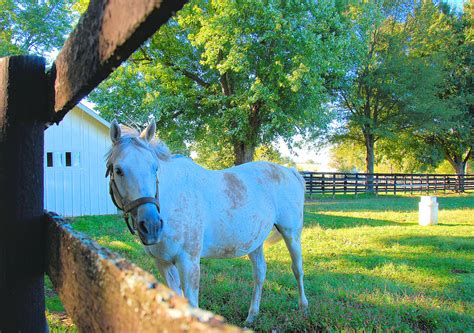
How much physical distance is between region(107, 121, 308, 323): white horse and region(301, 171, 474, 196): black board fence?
17332mm

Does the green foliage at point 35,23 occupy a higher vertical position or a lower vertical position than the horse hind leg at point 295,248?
higher

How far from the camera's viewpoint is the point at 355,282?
5305mm

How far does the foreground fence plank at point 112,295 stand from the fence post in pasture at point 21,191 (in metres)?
0.17

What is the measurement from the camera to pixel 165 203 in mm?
2916

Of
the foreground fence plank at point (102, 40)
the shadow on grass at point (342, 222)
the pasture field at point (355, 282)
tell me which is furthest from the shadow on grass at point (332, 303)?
the shadow on grass at point (342, 222)

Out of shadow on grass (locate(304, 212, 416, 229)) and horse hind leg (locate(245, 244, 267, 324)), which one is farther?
shadow on grass (locate(304, 212, 416, 229))

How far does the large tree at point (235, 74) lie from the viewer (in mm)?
15055

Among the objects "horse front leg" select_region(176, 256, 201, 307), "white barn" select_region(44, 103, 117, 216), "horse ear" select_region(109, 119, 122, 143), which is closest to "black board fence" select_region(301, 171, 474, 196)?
"white barn" select_region(44, 103, 117, 216)

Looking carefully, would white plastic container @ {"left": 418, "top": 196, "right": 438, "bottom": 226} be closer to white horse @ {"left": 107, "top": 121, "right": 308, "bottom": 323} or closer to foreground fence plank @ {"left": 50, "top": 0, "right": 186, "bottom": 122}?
white horse @ {"left": 107, "top": 121, "right": 308, "bottom": 323}

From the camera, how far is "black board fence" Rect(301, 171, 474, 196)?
72.6 feet

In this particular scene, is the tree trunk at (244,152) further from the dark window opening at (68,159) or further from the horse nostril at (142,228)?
the horse nostril at (142,228)

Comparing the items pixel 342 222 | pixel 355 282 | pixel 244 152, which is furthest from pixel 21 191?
pixel 244 152

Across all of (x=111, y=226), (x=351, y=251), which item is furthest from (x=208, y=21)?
(x=351, y=251)

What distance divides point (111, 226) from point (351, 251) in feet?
20.6
